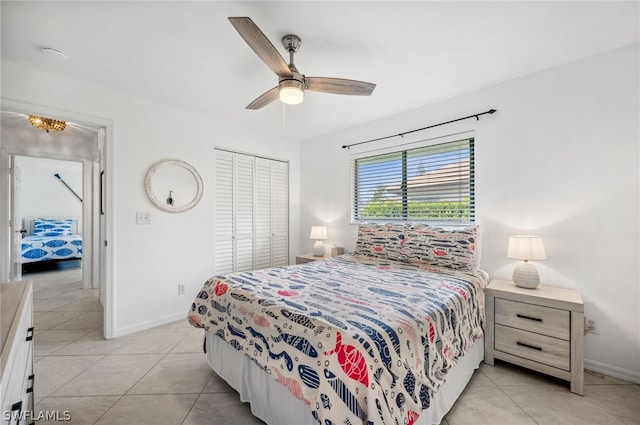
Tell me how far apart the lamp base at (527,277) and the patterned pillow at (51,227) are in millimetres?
9193

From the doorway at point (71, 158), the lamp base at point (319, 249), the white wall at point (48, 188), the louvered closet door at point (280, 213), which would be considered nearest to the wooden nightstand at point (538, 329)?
the lamp base at point (319, 249)

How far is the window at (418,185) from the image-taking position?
9.57ft

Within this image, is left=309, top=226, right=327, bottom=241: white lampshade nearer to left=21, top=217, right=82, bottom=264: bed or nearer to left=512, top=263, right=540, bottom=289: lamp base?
left=512, top=263, right=540, bottom=289: lamp base

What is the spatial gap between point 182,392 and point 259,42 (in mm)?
2355

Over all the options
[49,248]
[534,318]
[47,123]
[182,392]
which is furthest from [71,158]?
[534,318]

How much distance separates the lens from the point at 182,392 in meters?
1.88

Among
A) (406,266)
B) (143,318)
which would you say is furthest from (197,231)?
(406,266)

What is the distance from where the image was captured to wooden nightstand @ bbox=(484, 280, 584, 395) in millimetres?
1861

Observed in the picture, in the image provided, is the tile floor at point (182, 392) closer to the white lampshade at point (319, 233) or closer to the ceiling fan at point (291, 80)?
the white lampshade at point (319, 233)

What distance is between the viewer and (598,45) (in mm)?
2061

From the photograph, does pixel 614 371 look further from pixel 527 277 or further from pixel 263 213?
pixel 263 213

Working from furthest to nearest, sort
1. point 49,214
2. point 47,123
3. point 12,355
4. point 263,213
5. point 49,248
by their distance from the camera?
point 49,214
point 49,248
point 263,213
point 47,123
point 12,355

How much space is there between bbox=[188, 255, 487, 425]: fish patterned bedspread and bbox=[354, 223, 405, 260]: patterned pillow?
1.88ft

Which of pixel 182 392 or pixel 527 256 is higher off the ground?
pixel 527 256
